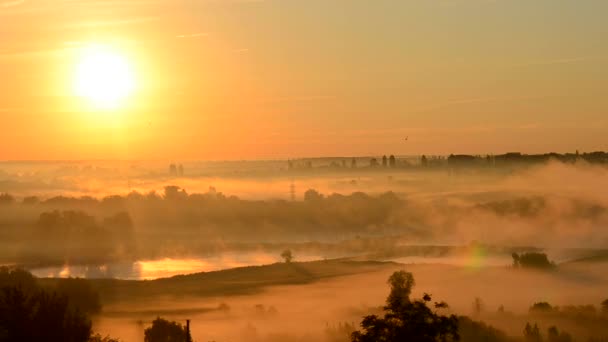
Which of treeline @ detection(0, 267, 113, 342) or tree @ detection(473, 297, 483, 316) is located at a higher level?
treeline @ detection(0, 267, 113, 342)

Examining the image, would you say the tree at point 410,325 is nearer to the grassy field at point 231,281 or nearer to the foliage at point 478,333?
the foliage at point 478,333

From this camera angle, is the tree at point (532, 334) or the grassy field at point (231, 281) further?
the grassy field at point (231, 281)

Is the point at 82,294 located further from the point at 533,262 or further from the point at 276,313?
the point at 533,262

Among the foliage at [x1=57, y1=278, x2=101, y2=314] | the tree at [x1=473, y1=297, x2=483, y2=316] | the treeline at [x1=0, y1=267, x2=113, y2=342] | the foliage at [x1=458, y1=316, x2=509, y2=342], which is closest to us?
the treeline at [x1=0, y1=267, x2=113, y2=342]

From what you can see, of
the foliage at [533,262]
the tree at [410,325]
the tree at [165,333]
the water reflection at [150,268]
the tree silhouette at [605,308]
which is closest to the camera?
the tree at [410,325]

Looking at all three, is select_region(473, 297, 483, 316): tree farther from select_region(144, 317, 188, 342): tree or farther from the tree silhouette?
select_region(144, 317, 188, 342): tree

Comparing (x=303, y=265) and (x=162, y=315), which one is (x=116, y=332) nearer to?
(x=162, y=315)

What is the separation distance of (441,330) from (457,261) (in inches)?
6490

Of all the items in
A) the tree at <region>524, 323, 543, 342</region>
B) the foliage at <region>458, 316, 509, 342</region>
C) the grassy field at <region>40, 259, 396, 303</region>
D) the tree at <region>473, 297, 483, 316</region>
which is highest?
the grassy field at <region>40, 259, 396, 303</region>

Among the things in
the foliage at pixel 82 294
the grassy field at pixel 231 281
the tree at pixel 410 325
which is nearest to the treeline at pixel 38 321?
the tree at pixel 410 325

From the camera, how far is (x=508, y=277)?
497 ft

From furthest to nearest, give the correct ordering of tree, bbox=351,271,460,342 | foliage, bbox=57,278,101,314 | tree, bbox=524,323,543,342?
1. foliage, bbox=57,278,101,314
2. tree, bbox=524,323,543,342
3. tree, bbox=351,271,460,342

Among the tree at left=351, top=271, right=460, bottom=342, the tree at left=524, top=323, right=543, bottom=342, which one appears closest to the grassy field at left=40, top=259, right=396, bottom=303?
the tree at left=524, top=323, right=543, bottom=342

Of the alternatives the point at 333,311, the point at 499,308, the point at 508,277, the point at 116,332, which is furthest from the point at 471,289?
the point at 116,332
